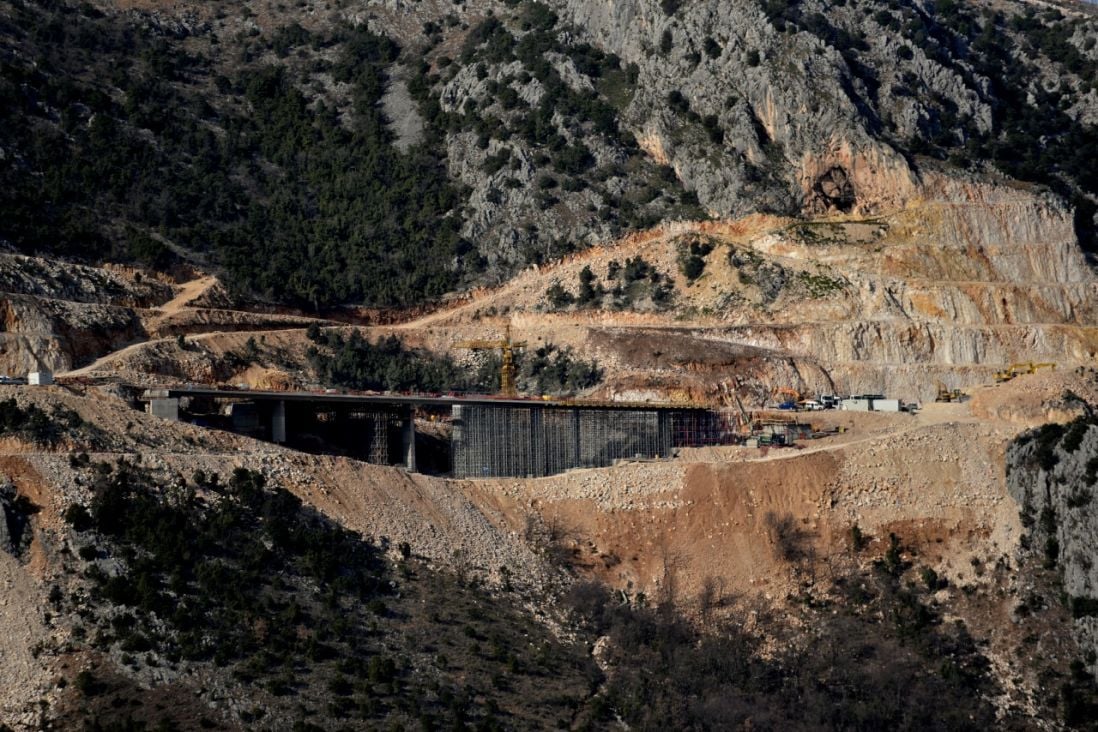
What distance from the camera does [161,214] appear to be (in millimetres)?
128500

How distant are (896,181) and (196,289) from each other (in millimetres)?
41051

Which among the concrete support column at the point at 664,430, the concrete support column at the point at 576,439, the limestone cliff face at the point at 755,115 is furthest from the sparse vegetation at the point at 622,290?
the concrete support column at the point at 576,439

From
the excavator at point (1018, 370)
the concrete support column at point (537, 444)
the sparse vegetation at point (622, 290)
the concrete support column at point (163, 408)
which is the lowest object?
the concrete support column at point (537, 444)

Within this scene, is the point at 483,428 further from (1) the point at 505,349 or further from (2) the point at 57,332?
(2) the point at 57,332

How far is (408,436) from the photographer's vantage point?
106750 mm

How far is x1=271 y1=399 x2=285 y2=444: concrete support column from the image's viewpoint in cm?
10181

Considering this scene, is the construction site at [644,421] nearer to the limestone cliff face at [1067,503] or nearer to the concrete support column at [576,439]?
the concrete support column at [576,439]

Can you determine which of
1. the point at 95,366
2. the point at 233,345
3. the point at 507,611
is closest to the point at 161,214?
the point at 233,345

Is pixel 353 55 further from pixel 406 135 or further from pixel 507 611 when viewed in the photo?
pixel 507 611

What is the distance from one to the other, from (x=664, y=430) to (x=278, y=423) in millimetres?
19403

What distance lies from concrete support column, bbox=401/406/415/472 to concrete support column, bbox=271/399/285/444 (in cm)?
700

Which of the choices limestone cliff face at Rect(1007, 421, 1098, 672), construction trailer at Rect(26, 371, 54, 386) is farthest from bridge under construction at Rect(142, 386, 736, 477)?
limestone cliff face at Rect(1007, 421, 1098, 672)

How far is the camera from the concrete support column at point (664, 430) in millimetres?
106062

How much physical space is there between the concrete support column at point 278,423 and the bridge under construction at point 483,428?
0.16ft
